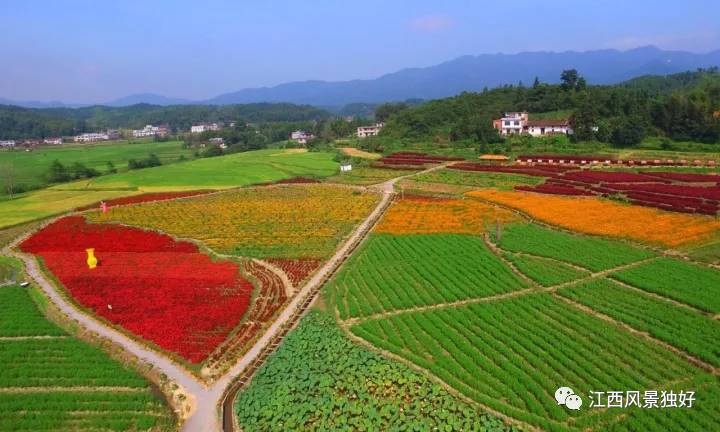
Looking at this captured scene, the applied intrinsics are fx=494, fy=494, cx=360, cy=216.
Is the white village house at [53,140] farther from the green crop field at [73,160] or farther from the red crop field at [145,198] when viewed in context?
the red crop field at [145,198]

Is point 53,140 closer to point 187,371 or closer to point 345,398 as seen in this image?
point 187,371

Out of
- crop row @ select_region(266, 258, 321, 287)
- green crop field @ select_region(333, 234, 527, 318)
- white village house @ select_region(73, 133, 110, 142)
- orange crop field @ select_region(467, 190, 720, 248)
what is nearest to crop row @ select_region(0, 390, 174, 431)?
green crop field @ select_region(333, 234, 527, 318)

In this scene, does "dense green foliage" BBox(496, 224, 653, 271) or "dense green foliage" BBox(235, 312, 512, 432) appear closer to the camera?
"dense green foliage" BBox(235, 312, 512, 432)

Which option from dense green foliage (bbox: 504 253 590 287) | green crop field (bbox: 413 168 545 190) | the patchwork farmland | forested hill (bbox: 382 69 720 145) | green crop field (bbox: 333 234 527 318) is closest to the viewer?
the patchwork farmland

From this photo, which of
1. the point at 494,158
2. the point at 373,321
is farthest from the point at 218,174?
the point at 373,321

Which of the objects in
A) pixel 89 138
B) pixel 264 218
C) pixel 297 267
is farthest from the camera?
pixel 89 138

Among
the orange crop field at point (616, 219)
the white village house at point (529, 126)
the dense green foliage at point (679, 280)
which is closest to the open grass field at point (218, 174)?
the white village house at point (529, 126)

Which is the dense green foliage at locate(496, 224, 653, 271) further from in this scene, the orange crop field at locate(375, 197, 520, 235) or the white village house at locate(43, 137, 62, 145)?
the white village house at locate(43, 137, 62, 145)
